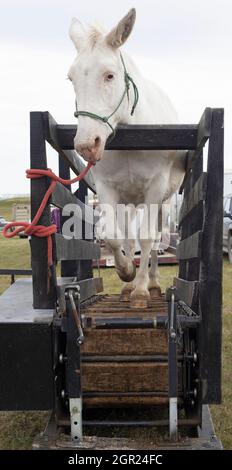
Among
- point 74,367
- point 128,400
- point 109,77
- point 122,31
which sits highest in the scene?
point 122,31

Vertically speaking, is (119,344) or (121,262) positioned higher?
(121,262)

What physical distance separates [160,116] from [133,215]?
2.66ft

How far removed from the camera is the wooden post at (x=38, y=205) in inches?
105

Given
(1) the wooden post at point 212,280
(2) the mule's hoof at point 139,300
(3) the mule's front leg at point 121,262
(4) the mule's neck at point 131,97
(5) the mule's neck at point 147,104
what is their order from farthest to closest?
(3) the mule's front leg at point 121,262, (2) the mule's hoof at point 139,300, (5) the mule's neck at point 147,104, (4) the mule's neck at point 131,97, (1) the wooden post at point 212,280

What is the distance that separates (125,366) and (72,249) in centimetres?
82

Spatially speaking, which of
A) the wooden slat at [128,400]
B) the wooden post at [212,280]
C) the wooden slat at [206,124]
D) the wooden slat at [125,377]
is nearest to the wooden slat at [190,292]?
the wooden post at [212,280]

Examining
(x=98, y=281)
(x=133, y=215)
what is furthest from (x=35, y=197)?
(x=98, y=281)

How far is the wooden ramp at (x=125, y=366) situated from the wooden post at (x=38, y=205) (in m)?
0.29

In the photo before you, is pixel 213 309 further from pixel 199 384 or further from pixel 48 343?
pixel 48 343

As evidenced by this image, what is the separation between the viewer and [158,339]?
2.86m

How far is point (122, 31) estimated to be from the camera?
290 cm

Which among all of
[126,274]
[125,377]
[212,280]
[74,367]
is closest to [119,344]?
[125,377]

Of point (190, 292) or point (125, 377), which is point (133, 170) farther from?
point (125, 377)

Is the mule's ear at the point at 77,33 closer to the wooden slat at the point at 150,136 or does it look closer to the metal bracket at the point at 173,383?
the wooden slat at the point at 150,136
